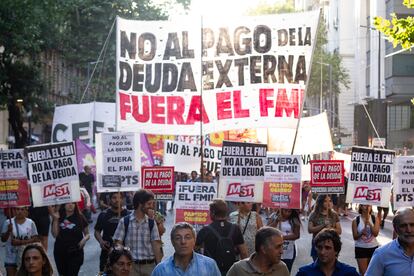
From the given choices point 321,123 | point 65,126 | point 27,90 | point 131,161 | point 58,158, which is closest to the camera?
point 58,158

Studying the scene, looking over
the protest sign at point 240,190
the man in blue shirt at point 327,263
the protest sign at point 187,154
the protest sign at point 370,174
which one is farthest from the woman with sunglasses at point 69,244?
the protest sign at point 187,154

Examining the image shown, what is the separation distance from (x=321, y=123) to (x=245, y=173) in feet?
37.3

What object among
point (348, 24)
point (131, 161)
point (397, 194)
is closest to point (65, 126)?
point (131, 161)

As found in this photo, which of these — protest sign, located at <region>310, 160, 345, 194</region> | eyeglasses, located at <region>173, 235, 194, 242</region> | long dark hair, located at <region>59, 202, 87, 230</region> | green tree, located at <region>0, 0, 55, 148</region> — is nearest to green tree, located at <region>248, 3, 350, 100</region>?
green tree, located at <region>0, 0, 55, 148</region>

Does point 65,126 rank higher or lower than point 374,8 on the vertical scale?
lower

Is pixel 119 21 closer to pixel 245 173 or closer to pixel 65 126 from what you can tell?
pixel 245 173

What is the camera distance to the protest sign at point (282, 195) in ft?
40.3

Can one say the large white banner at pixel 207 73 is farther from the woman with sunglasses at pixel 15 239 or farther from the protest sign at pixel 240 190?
the woman with sunglasses at pixel 15 239

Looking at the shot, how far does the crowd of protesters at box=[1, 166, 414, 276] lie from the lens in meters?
6.35

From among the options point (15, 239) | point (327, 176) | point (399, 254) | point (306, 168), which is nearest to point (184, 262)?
point (399, 254)

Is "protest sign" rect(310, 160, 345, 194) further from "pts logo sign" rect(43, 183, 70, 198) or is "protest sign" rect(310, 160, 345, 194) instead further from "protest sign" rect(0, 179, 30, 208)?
"protest sign" rect(0, 179, 30, 208)

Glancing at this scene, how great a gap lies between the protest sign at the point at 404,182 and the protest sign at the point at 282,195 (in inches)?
55.7

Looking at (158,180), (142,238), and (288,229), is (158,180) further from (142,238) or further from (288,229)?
(142,238)

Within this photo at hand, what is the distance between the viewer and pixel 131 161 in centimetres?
1355
